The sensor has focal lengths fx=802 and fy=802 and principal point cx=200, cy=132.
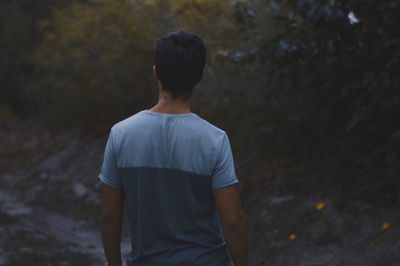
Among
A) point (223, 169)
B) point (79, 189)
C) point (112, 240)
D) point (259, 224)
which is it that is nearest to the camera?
point (223, 169)

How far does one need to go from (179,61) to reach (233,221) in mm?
633

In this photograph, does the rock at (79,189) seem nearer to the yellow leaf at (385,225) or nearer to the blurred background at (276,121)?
the blurred background at (276,121)

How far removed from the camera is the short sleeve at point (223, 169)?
9.67ft

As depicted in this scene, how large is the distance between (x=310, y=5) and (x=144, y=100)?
21.7 feet

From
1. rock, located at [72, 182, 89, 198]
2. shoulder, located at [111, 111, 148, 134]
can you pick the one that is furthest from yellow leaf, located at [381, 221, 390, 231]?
rock, located at [72, 182, 89, 198]

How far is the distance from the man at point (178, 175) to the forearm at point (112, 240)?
0.39 ft

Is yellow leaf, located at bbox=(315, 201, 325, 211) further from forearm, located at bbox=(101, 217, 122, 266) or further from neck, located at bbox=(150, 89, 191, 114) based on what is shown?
neck, located at bbox=(150, 89, 191, 114)

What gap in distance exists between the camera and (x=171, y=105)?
9.99 ft

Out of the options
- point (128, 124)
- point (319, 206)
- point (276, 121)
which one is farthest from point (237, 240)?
point (276, 121)

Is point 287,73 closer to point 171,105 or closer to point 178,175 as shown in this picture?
point 171,105

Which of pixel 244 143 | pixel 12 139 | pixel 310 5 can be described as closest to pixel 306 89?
pixel 310 5

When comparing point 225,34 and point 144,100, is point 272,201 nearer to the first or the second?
point 225,34

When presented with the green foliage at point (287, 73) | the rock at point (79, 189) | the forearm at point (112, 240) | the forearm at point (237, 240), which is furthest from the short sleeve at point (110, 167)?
the rock at point (79, 189)

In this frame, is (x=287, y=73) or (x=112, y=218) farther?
(x=287, y=73)
